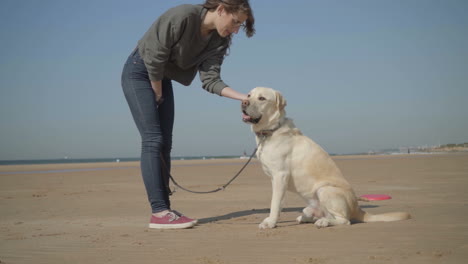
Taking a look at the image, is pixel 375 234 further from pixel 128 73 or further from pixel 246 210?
pixel 128 73

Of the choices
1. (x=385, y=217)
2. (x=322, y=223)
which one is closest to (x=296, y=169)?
(x=322, y=223)

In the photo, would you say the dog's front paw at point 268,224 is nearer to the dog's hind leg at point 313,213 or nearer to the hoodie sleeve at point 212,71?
the dog's hind leg at point 313,213

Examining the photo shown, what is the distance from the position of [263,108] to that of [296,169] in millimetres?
720

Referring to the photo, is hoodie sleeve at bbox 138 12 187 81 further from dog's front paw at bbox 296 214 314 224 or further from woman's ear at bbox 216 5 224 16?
dog's front paw at bbox 296 214 314 224

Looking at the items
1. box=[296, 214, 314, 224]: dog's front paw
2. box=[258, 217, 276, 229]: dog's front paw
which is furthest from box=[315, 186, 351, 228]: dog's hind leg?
box=[258, 217, 276, 229]: dog's front paw

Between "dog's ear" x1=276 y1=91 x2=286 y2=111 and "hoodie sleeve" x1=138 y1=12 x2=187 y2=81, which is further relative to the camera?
"dog's ear" x1=276 y1=91 x2=286 y2=111

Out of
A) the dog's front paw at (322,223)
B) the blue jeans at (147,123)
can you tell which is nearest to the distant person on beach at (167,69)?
the blue jeans at (147,123)

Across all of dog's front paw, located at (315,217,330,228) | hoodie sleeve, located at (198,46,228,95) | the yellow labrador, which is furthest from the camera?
hoodie sleeve, located at (198,46,228,95)

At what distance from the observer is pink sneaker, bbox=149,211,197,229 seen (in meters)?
3.98

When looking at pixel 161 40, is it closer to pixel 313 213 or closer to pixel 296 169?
pixel 296 169

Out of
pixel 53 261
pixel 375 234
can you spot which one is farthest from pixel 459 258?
pixel 53 261

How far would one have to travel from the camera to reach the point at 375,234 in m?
3.32

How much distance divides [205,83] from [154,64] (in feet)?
2.62

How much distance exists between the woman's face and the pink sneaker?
1.93m
